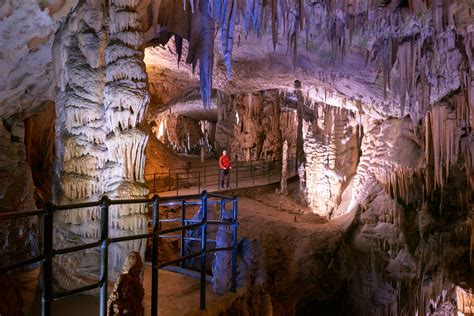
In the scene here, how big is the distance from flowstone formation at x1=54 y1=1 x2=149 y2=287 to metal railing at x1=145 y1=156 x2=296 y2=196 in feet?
20.1

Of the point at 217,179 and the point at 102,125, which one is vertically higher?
the point at 102,125

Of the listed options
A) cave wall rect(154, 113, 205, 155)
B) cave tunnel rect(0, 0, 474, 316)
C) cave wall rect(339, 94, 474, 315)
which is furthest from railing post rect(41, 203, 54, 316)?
cave wall rect(154, 113, 205, 155)

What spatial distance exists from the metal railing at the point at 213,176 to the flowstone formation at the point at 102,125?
6129 millimetres

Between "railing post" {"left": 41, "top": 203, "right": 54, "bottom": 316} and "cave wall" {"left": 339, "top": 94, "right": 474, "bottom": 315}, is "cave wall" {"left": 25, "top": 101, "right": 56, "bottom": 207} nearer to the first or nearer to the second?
"railing post" {"left": 41, "top": 203, "right": 54, "bottom": 316}

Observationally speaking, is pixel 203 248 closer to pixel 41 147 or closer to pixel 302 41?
pixel 302 41

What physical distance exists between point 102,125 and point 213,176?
9.51 meters

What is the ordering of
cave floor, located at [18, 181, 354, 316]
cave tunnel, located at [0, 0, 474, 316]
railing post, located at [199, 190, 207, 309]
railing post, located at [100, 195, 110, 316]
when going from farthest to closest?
cave tunnel, located at [0, 0, 474, 316]
cave floor, located at [18, 181, 354, 316]
railing post, located at [199, 190, 207, 309]
railing post, located at [100, 195, 110, 316]

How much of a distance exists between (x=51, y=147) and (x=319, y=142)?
793 centimetres

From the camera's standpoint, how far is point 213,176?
15.3 metres

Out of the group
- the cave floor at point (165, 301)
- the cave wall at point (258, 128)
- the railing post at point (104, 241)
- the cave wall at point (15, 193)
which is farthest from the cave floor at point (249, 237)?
the cave wall at point (258, 128)

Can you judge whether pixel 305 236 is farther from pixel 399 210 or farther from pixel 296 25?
pixel 296 25

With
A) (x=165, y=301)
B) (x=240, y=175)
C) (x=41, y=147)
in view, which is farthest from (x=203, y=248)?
(x=240, y=175)

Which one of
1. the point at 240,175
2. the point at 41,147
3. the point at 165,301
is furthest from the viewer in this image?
the point at 240,175

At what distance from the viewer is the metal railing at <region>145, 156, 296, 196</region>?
42.2ft
